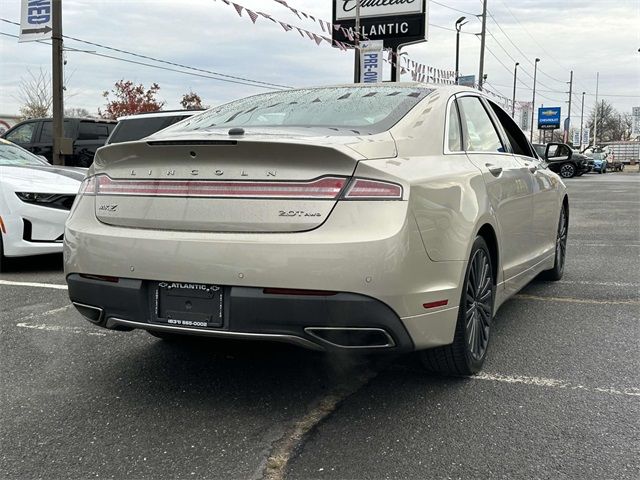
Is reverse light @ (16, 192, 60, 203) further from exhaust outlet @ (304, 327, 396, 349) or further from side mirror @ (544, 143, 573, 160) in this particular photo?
side mirror @ (544, 143, 573, 160)

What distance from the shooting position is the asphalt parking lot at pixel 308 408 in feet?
8.11

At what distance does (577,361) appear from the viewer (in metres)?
3.62

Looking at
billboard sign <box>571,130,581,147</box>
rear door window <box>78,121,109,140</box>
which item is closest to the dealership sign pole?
rear door window <box>78,121,109,140</box>

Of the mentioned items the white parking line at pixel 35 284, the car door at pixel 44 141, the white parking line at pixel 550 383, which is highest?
the car door at pixel 44 141

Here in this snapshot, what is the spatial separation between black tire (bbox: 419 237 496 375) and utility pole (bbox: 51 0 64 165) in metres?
12.0

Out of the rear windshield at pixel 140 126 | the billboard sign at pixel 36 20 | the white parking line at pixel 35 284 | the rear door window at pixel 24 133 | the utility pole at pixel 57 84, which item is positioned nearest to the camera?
the white parking line at pixel 35 284

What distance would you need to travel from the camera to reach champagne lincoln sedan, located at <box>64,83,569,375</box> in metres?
2.57

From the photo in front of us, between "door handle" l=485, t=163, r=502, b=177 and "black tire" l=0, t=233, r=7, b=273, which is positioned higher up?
"door handle" l=485, t=163, r=502, b=177

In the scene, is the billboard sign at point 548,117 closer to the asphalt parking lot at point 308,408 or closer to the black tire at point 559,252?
the black tire at point 559,252

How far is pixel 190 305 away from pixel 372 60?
51.3ft

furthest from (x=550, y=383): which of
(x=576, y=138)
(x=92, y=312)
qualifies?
(x=576, y=138)

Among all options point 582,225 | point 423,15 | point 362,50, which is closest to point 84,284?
point 582,225

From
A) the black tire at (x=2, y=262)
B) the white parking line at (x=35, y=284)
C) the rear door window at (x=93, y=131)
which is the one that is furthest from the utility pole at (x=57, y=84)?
the white parking line at (x=35, y=284)

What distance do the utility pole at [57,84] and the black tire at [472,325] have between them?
12.0 meters
